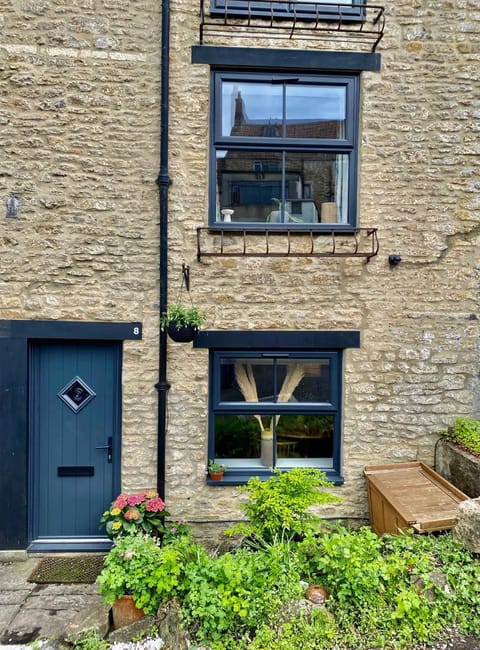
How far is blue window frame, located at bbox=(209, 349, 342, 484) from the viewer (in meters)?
4.76

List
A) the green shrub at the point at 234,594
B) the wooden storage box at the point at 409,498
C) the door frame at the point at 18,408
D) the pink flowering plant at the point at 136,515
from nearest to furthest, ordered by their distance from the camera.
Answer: the green shrub at the point at 234,594 < the wooden storage box at the point at 409,498 < the pink flowering plant at the point at 136,515 < the door frame at the point at 18,408

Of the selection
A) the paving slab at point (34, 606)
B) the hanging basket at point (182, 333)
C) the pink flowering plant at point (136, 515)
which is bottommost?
the paving slab at point (34, 606)

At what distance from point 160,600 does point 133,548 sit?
44 centimetres

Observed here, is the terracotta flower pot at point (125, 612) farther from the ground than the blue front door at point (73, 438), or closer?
closer

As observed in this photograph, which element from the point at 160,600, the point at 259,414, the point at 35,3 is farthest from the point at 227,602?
the point at 35,3

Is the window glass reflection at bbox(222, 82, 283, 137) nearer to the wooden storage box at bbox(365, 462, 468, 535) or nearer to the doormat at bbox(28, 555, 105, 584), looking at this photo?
the wooden storage box at bbox(365, 462, 468, 535)

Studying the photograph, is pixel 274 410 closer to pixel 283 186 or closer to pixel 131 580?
pixel 131 580

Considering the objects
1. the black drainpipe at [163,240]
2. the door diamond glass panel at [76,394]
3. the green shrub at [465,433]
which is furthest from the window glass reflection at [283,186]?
the green shrub at [465,433]

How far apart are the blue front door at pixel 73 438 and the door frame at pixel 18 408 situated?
13 centimetres

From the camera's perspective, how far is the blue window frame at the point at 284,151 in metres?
4.65

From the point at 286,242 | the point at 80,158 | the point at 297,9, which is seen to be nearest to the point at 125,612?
the point at 286,242

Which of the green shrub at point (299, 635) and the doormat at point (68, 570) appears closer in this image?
the green shrub at point (299, 635)

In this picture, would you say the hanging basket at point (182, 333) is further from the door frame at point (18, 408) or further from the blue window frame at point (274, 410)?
the door frame at point (18, 408)

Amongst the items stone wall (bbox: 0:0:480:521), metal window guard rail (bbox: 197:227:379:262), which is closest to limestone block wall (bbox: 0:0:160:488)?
stone wall (bbox: 0:0:480:521)
